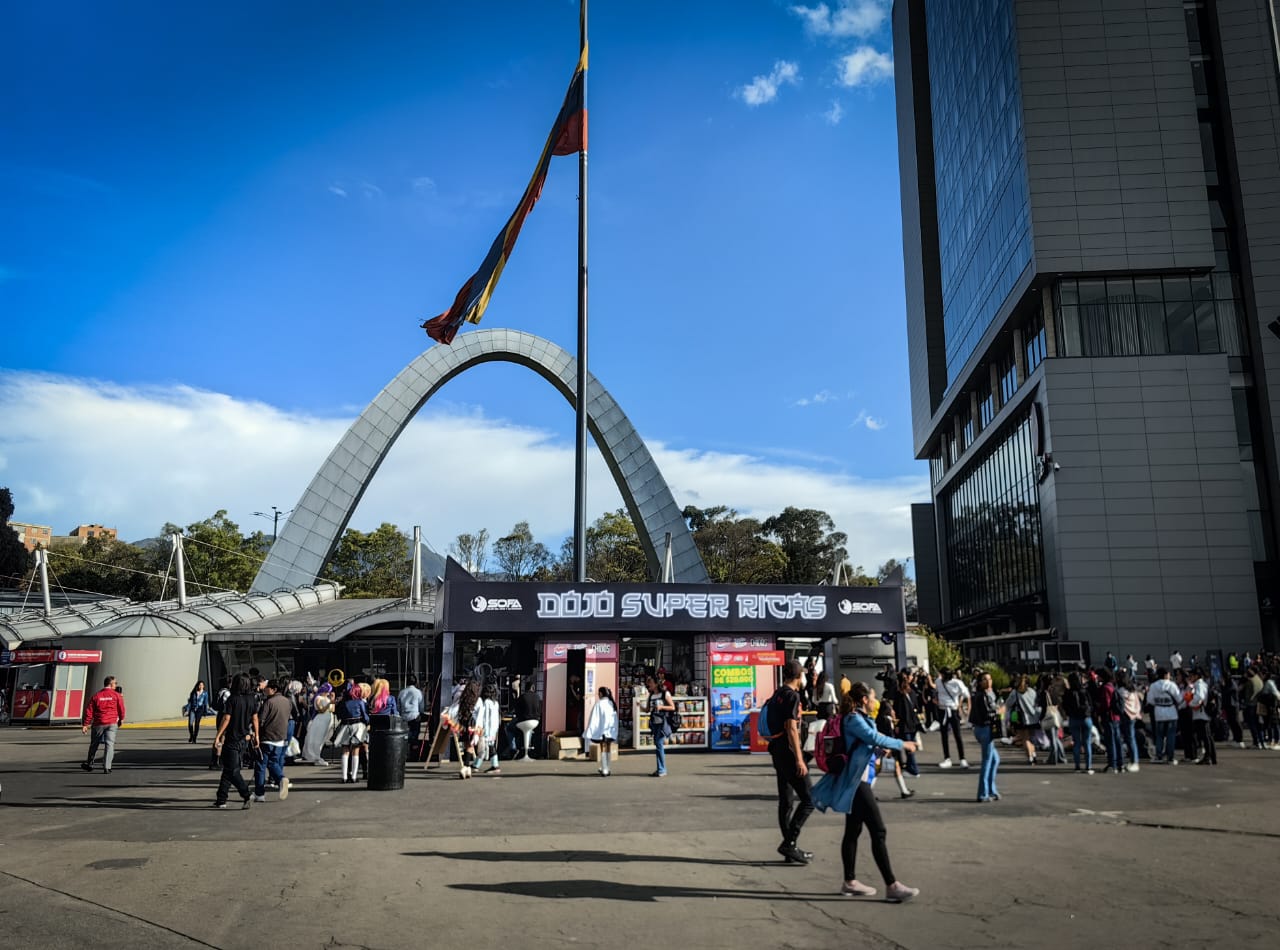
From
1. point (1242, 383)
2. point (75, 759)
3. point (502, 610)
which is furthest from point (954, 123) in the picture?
point (75, 759)

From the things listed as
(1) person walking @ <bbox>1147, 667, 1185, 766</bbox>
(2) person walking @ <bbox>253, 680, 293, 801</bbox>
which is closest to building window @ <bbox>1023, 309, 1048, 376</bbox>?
(1) person walking @ <bbox>1147, 667, 1185, 766</bbox>

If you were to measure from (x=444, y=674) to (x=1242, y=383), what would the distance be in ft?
141

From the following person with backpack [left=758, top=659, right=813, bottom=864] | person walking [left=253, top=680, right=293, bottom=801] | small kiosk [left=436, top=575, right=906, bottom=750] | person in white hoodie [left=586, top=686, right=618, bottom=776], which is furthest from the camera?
small kiosk [left=436, top=575, right=906, bottom=750]

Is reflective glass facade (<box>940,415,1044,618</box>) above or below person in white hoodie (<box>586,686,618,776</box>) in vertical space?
above

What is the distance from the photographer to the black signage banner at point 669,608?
2116 cm

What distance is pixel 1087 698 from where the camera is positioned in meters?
16.8

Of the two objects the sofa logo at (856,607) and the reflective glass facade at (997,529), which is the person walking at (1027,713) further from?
the reflective glass facade at (997,529)

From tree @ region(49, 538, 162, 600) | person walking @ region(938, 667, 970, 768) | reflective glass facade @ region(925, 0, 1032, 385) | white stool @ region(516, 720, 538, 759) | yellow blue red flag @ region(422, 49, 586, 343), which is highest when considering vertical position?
reflective glass facade @ region(925, 0, 1032, 385)

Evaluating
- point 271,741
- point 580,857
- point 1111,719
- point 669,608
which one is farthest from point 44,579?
point 1111,719

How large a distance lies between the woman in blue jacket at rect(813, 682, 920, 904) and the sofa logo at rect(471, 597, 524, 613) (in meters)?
13.9

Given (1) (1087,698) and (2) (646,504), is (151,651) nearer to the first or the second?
(2) (646,504)

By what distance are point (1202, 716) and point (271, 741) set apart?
1745 centimetres

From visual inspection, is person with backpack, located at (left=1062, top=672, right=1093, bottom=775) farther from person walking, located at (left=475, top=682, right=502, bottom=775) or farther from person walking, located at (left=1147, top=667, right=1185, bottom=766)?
person walking, located at (left=475, top=682, right=502, bottom=775)

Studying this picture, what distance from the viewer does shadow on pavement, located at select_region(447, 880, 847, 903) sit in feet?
25.0
